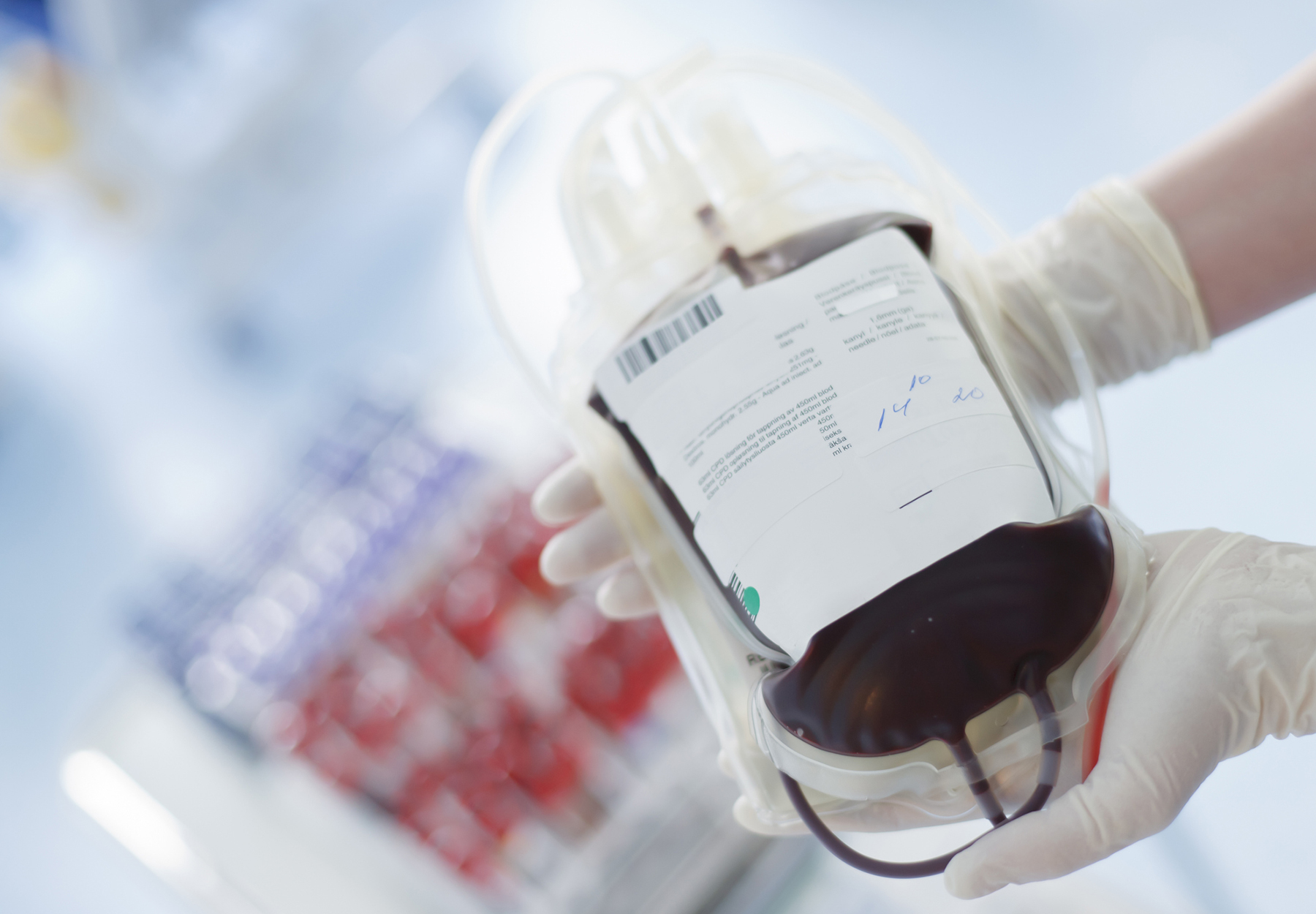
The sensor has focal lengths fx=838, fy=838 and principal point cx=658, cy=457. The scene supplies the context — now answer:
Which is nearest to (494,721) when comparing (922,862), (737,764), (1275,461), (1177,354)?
(737,764)

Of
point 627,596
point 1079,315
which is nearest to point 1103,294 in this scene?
point 1079,315

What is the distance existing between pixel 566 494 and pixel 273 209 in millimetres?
1192

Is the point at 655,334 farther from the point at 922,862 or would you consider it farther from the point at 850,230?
the point at 922,862

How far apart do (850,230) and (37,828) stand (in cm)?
159

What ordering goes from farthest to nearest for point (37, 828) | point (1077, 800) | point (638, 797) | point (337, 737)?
point (37, 828) < point (337, 737) < point (638, 797) < point (1077, 800)

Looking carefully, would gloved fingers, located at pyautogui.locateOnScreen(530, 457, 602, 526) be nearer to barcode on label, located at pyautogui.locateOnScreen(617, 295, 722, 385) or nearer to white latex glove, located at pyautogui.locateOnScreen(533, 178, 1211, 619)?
white latex glove, located at pyautogui.locateOnScreen(533, 178, 1211, 619)

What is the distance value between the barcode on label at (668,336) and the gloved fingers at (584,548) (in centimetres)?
27

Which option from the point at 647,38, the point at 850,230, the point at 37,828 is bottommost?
the point at 37,828

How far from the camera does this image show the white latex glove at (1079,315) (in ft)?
2.44

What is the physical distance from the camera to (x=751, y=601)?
0.54 meters

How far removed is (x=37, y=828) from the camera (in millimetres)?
1370

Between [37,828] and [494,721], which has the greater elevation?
[37,828]

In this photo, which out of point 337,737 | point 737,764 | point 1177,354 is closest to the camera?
point 737,764

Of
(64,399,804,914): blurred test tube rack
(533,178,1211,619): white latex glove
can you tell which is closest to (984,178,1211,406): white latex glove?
(533,178,1211,619): white latex glove
